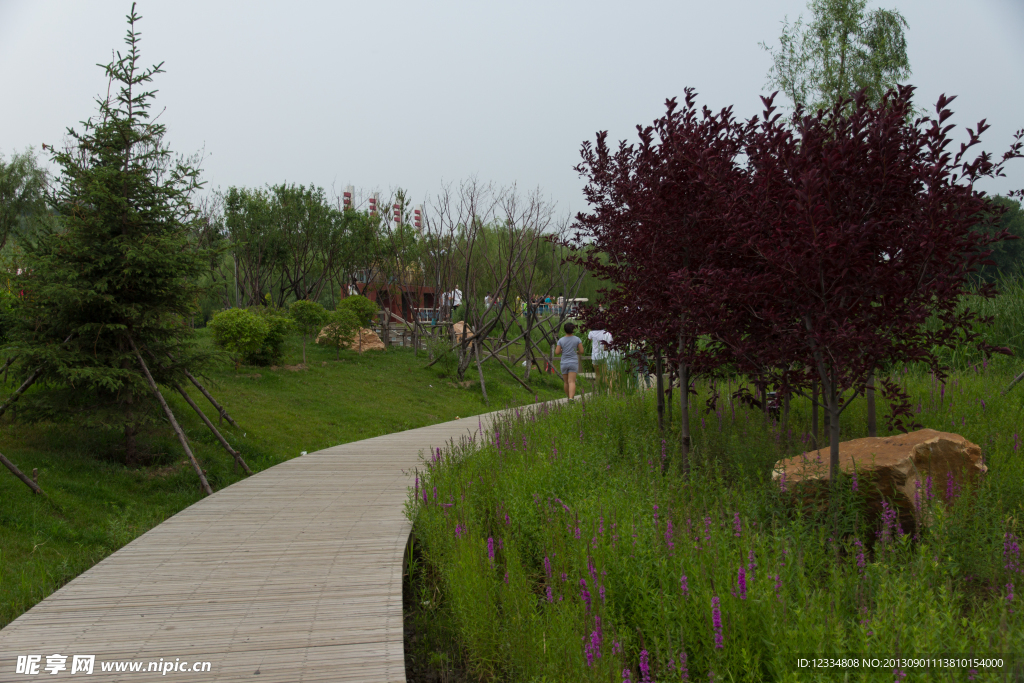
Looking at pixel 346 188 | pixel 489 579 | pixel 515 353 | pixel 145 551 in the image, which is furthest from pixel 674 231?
pixel 346 188

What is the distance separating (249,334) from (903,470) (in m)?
12.8

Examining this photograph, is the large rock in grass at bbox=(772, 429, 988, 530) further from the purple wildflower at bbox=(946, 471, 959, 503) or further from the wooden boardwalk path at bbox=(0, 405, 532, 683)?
the wooden boardwalk path at bbox=(0, 405, 532, 683)

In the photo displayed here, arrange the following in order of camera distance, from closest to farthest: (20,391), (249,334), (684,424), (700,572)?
(700,572)
(684,424)
(20,391)
(249,334)

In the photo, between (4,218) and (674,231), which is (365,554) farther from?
(4,218)

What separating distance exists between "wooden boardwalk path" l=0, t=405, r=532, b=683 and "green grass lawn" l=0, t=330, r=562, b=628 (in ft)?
2.28

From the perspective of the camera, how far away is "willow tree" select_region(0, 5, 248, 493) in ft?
22.1

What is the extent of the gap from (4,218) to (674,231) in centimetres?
2512

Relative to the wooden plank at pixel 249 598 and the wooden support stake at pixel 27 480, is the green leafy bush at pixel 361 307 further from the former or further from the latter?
the wooden plank at pixel 249 598

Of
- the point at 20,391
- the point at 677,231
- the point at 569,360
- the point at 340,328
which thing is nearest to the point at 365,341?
the point at 340,328

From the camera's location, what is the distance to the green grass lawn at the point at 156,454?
196 inches

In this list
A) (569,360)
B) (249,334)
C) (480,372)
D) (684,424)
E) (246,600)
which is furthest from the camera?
(480,372)

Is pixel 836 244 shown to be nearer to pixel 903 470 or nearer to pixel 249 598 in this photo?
pixel 903 470

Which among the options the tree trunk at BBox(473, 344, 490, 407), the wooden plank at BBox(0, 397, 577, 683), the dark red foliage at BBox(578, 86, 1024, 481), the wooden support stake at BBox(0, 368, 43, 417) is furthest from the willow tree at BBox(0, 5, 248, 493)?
the tree trunk at BBox(473, 344, 490, 407)

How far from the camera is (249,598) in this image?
3.68m
